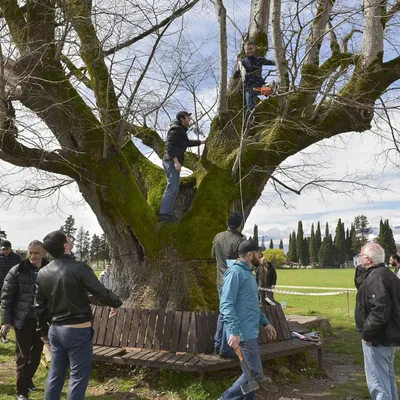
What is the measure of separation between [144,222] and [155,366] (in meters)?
2.47

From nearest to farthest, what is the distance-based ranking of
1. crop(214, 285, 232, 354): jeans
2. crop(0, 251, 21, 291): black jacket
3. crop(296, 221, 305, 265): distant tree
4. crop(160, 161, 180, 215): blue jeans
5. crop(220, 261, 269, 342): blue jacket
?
crop(220, 261, 269, 342): blue jacket → crop(214, 285, 232, 354): jeans → crop(160, 161, 180, 215): blue jeans → crop(0, 251, 21, 291): black jacket → crop(296, 221, 305, 265): distant tree

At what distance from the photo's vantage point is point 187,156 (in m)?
9.54

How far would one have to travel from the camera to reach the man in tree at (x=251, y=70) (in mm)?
7598

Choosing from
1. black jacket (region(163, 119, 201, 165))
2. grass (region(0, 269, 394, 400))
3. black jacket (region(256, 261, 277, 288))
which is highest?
black jacket (region(163, 119, 201, 165))

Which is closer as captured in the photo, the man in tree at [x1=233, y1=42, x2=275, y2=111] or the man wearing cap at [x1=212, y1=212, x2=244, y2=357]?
the man wearing cap at [x1=212, y1=212, x2=244, y2=357]

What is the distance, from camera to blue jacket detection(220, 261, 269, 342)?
14.1 ft

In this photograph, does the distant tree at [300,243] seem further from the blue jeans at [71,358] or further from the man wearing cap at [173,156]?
the blue jeans at [71,358]

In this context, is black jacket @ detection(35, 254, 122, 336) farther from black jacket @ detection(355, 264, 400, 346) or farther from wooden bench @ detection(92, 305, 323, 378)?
black jacket @ detection(355, 264, 400, 346)

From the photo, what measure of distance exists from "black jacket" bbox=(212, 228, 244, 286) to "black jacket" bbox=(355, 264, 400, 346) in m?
1.67

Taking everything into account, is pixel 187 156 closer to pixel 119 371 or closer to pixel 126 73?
pixel 126 73

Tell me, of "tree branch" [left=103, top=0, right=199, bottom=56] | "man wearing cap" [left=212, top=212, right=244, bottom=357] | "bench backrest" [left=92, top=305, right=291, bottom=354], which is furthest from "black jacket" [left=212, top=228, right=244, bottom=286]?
"tree branch" [left=103, top=0, right=199, bottom=56]

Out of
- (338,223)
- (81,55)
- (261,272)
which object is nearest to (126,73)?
(81,55)

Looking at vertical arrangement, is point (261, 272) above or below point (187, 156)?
below

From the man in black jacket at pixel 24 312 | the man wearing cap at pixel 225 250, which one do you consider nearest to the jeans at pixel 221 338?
the man wearing cap at pixel 225 250
